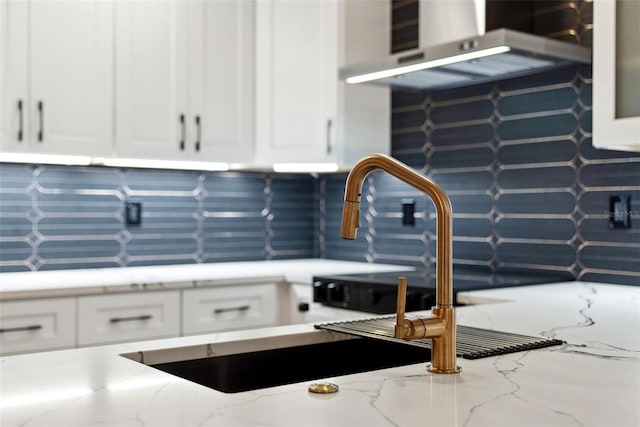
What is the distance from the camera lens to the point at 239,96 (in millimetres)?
3500

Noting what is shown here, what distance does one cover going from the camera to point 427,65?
2.86 m

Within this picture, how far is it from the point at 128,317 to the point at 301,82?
1.37 metres

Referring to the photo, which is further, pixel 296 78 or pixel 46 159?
pixel 296 78

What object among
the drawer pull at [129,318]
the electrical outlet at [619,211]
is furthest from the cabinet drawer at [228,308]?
the electrical outlet at [619,211]

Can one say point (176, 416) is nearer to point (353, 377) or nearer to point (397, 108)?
point (353, 377)

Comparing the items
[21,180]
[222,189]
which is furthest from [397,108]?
[21,180]

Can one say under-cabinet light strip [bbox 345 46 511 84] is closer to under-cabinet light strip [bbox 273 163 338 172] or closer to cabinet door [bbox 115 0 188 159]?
under-cabinet light strip [bbox 273 163 338 172]

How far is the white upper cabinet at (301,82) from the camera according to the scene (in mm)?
3523

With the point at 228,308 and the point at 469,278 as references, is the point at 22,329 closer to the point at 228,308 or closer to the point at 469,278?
the point at 228,308

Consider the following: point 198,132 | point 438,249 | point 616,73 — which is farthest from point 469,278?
point 438,249

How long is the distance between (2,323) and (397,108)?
6.85 ft

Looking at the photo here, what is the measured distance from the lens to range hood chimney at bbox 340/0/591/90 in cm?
262

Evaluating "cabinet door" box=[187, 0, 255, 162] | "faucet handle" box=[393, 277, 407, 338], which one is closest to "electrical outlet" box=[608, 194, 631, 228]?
"cabinet door" box=[187, 0, 255, 162]

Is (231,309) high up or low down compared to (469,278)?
down
